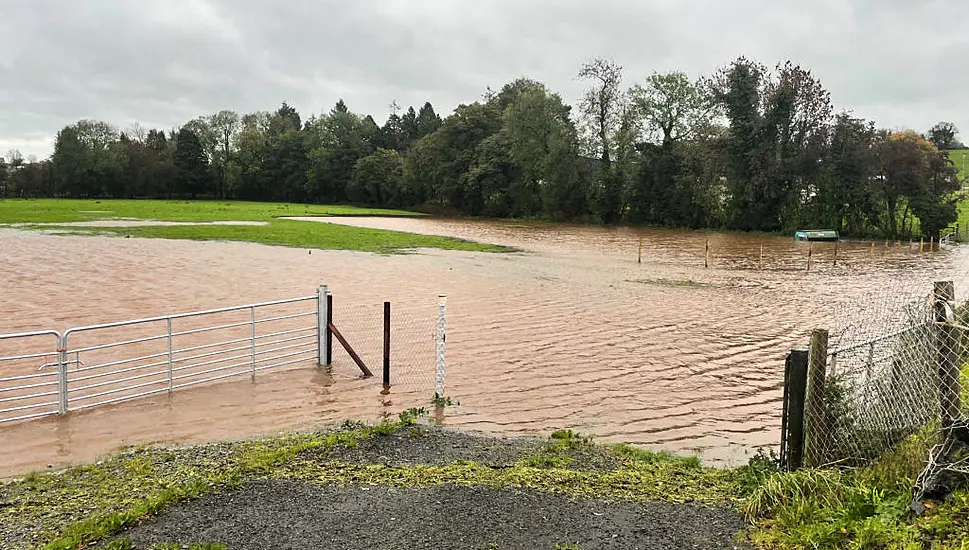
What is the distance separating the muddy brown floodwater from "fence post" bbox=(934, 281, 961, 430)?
348 cm

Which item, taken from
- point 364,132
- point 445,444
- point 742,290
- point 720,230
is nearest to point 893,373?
point 445,444

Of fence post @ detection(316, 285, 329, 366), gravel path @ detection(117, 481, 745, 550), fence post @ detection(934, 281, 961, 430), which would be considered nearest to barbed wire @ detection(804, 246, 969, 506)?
fence post @ detection(934, 281, 961, 430)

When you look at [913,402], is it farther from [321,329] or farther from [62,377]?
[62,377]

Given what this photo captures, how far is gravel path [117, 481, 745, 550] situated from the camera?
191 inches

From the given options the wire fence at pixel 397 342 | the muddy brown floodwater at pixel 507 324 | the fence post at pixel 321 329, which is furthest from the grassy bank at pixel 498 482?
the fence post at pixel 321 329

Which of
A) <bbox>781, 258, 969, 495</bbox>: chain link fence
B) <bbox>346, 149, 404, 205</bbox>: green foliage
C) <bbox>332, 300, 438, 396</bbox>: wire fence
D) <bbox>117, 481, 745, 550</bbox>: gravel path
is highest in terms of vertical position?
<bbox>346, 149, 404, 205</bbox>: green foliage

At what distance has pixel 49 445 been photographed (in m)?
8.09

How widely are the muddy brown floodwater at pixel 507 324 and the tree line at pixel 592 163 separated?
57.4ft

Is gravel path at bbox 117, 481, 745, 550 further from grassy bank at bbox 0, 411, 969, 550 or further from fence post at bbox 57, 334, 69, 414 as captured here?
fence post at bbox 57, 334, 69, 414

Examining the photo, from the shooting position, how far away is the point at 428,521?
17.0ft

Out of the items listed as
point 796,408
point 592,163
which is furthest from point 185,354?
point 592,163

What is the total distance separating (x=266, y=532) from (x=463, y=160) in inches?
3149

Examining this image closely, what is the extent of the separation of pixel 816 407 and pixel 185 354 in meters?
10.9

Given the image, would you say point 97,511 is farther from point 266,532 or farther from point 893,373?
point 893,373
